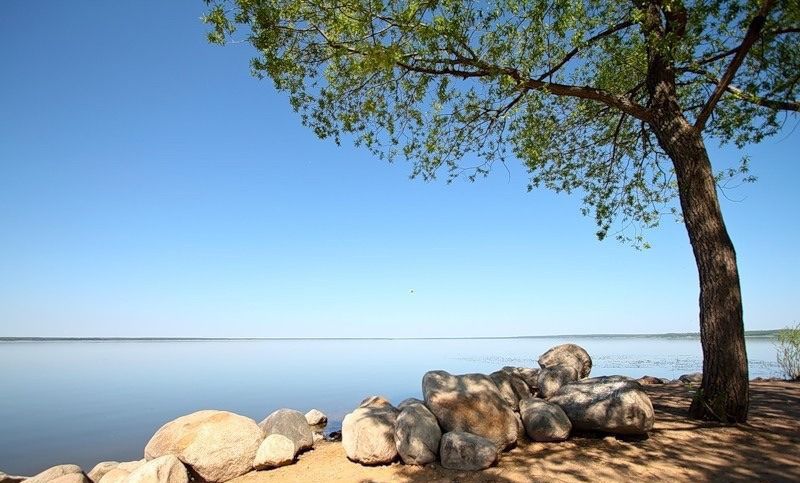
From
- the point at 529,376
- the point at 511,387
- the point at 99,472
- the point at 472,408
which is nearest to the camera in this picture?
the point at 472,408

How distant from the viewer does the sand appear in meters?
5.54

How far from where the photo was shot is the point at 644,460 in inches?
237

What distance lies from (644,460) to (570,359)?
6.67m

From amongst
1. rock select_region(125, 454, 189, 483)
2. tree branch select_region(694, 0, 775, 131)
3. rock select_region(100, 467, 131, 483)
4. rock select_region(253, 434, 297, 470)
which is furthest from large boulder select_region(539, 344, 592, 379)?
rock select_region(100, 467, 131, 483)

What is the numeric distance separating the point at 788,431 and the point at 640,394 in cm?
229

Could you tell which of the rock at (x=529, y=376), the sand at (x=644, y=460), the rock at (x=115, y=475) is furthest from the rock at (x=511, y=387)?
the rock at (x=115, y=475)

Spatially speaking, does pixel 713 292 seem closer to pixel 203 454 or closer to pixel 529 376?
pixel 529 376

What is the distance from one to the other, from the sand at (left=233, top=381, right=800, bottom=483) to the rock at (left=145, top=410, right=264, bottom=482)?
38 cm

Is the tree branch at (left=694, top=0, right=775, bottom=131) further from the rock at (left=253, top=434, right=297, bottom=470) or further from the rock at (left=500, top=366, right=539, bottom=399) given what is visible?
the rock at (left=253, top=434, right=297, bottom=470)

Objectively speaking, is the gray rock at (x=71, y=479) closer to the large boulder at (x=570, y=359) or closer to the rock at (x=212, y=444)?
the rock at (x=212, y=444)

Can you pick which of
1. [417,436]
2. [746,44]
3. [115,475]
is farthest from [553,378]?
[115,475]

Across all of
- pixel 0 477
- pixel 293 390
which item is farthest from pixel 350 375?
pixel 0 477

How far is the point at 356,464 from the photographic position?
7.05 metres

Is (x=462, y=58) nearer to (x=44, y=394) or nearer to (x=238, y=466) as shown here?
(x=238, y=466)
